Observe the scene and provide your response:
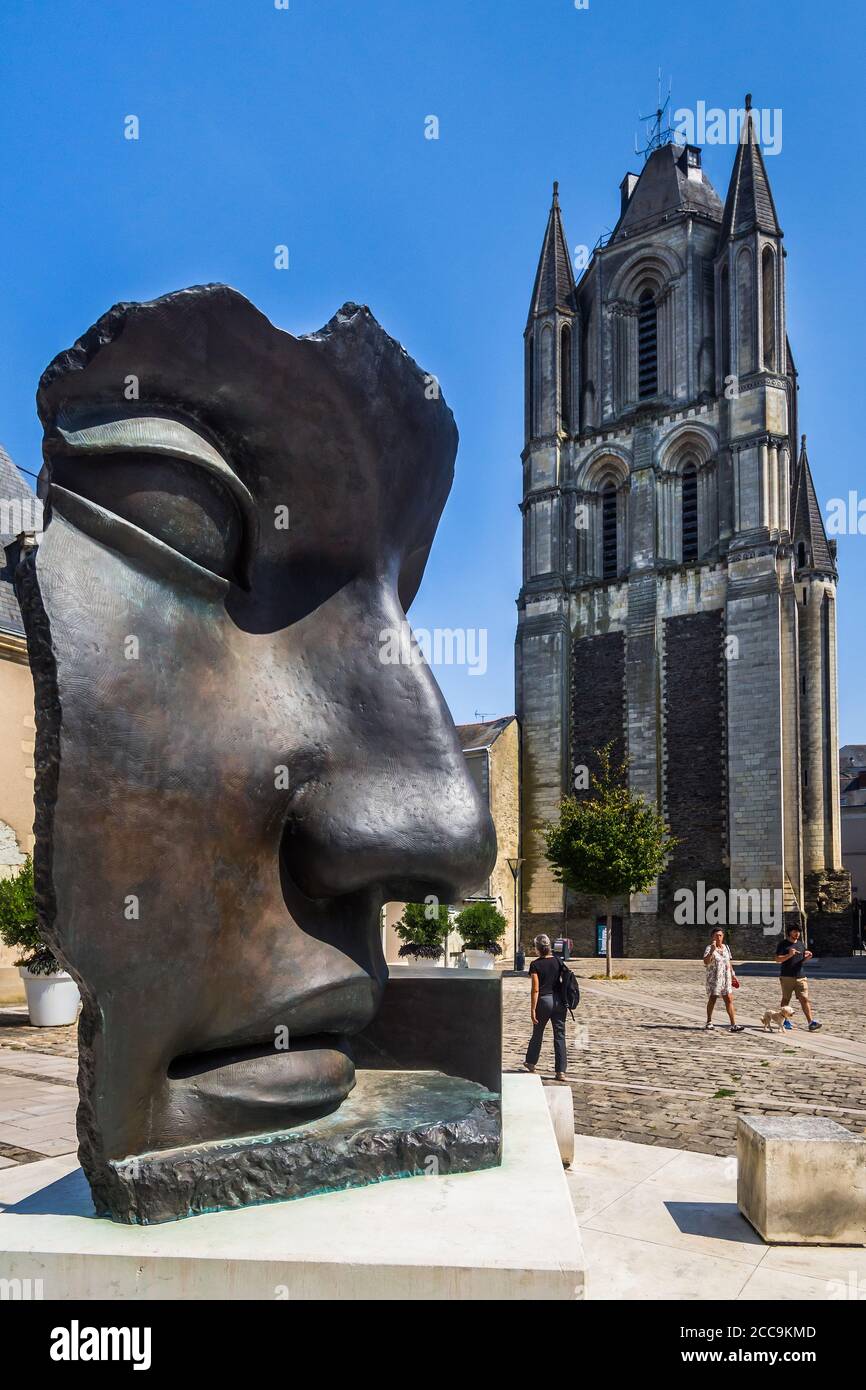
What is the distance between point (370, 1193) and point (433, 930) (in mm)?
16493

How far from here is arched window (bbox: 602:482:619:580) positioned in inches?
1650

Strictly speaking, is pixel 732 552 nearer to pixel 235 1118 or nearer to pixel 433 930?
pixel 433 930

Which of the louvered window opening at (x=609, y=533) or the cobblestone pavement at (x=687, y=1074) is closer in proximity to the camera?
the cobblestone pavement at (x=687, y=1074)

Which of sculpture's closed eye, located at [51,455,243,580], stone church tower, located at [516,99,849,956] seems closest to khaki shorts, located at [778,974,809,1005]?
sculpture's closed eye, located at [51,455,243,580]

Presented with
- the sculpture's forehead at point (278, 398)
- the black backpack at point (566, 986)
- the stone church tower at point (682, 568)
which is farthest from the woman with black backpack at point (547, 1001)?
the stone church tower at point (682, 568)

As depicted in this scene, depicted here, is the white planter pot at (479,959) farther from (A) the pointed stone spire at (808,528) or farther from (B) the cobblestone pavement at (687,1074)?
(A) the pointed stone spire at (808,528)

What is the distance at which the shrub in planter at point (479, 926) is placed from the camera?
22266 mm

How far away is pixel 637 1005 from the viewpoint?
17.5 meters

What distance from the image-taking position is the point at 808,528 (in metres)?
41.2

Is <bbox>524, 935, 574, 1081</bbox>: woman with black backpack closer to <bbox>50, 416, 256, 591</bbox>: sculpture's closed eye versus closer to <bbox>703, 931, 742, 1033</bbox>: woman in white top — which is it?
<bbox>703, 931, 742, 1033</bbox>: woman in white top

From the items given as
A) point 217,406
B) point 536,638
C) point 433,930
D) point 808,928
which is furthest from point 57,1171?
point 536,638

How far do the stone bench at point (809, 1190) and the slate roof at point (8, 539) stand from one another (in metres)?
14.6

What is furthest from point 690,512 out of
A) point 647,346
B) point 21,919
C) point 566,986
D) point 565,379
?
point 566,986

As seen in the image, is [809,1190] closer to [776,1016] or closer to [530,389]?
[776,1016]
